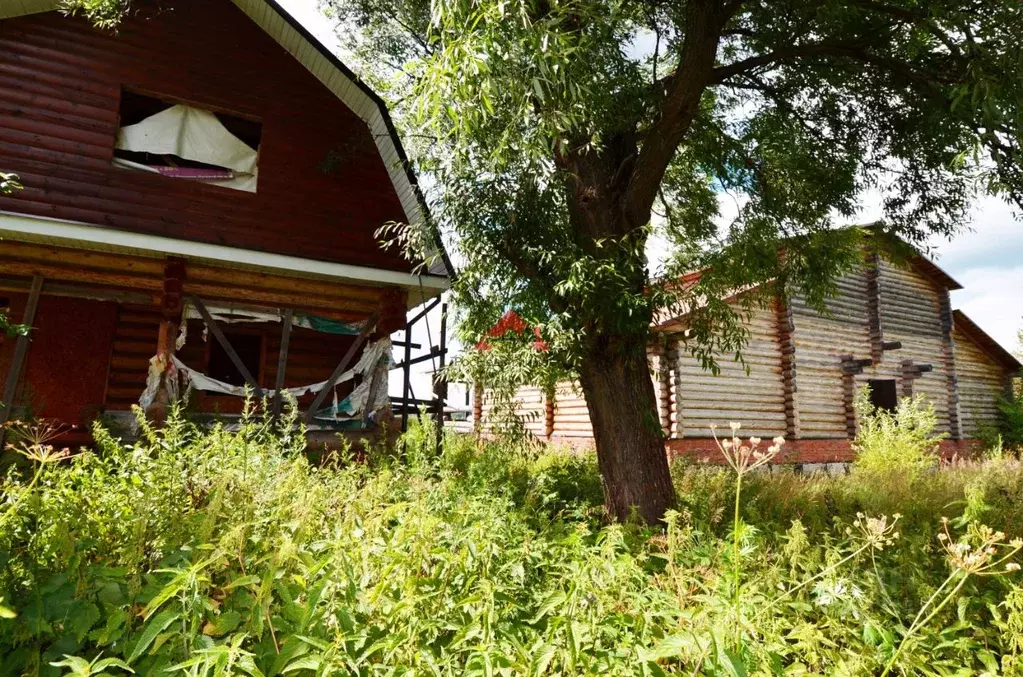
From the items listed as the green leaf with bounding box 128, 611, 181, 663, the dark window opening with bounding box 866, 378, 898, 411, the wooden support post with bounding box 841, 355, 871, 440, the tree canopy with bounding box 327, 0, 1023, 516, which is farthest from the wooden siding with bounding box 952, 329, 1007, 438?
the green leaf with bounding box 128, 611, 181, 663

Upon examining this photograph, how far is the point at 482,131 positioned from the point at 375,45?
8476 millimetres

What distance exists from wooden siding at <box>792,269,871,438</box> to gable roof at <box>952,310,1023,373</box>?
584 cm

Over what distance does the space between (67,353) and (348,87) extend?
22.5 feet

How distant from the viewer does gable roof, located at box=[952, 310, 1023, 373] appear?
63.9ft

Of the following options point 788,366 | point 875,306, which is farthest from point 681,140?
point 875,306

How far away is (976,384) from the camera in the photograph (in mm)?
19906

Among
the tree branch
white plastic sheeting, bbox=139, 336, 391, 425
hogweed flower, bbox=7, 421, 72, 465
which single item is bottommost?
hogweed flower, bbox=7, 421, 72, 465

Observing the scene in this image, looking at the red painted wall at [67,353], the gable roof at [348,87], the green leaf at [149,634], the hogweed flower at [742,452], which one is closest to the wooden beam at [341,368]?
the gable roof at [348,87]

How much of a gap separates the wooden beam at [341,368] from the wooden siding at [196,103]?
1049mm

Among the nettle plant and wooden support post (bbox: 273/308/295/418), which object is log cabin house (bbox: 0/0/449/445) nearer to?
wooden support post (bbox: 273/308/295/418)

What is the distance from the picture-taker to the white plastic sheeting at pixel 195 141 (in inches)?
338

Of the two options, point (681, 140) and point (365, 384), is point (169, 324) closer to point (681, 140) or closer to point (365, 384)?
point (365, 384)

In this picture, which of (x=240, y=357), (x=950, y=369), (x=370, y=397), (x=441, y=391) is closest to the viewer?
(x=370, y=397)

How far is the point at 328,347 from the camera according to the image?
11562 millimetres
